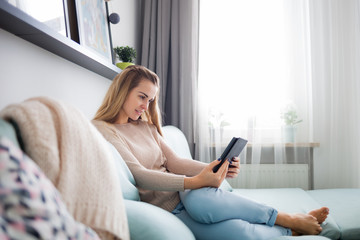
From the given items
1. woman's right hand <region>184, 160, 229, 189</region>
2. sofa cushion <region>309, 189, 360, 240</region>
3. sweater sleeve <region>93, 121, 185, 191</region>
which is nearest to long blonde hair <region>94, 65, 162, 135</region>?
sweater sleeve <region>93, 121, 185, 191</region>

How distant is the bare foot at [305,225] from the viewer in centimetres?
111

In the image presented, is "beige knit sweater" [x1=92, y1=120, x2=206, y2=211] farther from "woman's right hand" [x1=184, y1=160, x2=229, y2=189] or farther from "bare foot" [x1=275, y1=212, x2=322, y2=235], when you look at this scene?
"bare foot" [x1=275, y1=212, x2=322, y2=235]

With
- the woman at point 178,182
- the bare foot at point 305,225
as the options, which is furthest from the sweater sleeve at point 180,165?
the bare foot at point 305,225

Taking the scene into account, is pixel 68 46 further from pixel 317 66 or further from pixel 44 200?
pixel 317 66

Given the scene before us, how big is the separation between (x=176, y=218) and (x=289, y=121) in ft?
5.58

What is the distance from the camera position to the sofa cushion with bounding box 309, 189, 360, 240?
115 centimetres

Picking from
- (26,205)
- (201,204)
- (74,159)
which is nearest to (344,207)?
(201,204)

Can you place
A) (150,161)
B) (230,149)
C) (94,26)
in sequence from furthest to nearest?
(94,26) < (150,161) < (230,149)

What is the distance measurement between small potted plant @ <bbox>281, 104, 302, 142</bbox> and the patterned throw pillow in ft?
6.95

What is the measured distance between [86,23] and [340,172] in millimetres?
2198

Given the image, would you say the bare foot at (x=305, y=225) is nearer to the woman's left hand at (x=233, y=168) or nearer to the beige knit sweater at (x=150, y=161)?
the woman's left hand at (x=233, y=168)

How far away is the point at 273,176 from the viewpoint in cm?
232

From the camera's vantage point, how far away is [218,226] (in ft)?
3.34

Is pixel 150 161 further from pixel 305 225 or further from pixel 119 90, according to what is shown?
pixel 305 225
